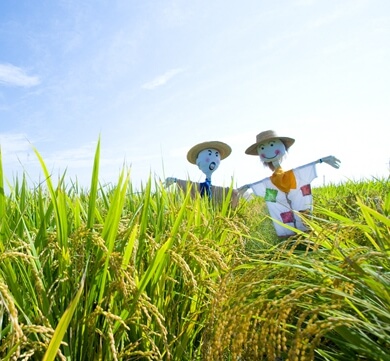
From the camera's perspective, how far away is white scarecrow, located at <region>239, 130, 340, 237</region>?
4.71m

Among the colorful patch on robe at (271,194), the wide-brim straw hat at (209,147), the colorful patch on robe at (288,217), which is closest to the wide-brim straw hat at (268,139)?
the colorful patch on robe at (271,194)

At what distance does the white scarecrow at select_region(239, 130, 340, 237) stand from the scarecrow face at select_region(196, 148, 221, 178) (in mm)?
918

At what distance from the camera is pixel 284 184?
4.71 metres

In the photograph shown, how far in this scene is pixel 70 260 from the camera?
1.41 metres

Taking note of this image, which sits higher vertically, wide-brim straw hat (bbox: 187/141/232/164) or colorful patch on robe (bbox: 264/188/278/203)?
wide-brim straw hat (bbox: 187/141/232/164)

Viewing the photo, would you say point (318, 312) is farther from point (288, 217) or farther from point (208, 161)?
point (208, 161)

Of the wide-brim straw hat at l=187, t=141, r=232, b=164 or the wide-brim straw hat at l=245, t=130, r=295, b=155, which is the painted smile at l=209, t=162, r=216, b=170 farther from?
the wide-brim straw hat at l=245, t=130, r=295, b=155

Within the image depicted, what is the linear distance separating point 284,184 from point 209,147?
1.37 metres

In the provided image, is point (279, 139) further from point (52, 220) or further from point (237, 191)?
point (52, 220)

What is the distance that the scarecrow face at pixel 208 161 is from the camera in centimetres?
564

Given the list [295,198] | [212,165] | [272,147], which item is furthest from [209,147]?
[295,198]

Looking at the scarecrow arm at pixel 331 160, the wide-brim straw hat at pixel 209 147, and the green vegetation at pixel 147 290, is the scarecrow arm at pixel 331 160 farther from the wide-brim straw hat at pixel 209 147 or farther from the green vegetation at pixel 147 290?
the green vegetation at pixel 147 290

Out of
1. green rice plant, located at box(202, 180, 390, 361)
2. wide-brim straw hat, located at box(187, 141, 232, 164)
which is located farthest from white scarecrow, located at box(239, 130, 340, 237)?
green rice plant, located at box(202, 180, 390, 361)

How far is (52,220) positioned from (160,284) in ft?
2.07
